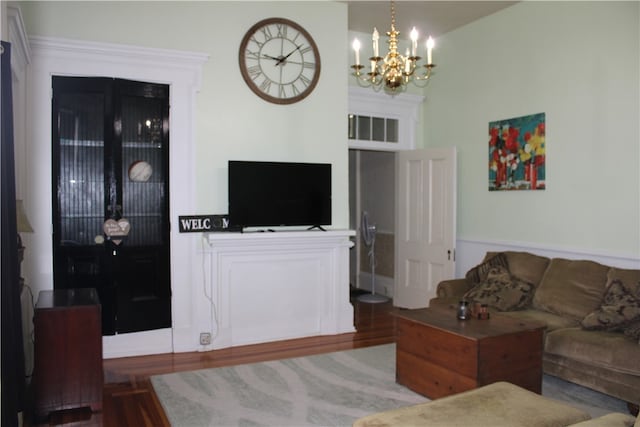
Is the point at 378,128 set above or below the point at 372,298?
above

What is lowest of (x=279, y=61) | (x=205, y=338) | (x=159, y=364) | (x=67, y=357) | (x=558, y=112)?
(x=159, y=364)

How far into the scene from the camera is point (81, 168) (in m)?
4.31

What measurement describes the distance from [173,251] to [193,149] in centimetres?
90

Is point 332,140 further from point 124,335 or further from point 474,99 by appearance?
point 124,335

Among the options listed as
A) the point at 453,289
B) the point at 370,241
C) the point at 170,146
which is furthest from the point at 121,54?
the point at 370,241

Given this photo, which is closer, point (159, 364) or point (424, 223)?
point (159, 364)

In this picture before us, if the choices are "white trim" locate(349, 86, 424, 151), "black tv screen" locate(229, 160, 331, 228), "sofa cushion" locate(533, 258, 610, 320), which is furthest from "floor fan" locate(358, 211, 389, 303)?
"sofa cushion" locate(533, 258, 610, 320)

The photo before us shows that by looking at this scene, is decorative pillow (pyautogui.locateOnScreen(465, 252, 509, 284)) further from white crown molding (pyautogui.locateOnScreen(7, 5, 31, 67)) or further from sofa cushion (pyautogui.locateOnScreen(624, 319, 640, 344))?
white crown molding (pyautogui.locateOnScreen(7, 5, 31, 67))

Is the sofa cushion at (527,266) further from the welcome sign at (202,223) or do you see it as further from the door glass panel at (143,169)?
the door glass panel at (143,169)

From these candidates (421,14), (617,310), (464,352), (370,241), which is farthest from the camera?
(370,241)

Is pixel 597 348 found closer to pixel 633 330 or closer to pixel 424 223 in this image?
pixel 633 330

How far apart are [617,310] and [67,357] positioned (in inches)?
141

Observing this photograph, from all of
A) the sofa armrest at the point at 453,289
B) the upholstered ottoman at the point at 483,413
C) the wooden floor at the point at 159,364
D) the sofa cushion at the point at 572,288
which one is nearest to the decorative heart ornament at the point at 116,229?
the wooden floor at the point at 159,364

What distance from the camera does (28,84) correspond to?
4.09 m
